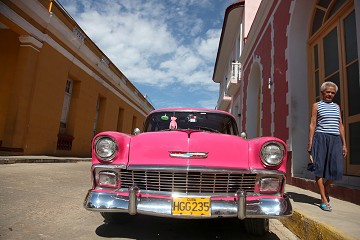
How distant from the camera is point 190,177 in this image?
8.42 ft

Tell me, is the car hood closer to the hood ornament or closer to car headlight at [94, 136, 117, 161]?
the hood ornament

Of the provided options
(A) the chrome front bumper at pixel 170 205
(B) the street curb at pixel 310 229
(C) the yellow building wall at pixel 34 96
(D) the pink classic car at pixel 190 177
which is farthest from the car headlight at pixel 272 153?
(C) the yellow building wall at pixel 34 96

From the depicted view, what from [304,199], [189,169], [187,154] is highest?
[187,154]

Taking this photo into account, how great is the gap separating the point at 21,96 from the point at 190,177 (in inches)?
309

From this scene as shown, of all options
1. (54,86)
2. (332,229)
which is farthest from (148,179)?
(54,86)

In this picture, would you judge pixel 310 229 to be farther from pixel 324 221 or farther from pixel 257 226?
pixel 257 226

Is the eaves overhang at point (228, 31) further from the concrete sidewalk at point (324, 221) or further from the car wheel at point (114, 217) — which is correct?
the car wheel at point (114, 217)

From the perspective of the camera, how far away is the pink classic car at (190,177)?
244 centimetres

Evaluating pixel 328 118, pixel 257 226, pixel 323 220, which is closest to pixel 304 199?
pixel 328 118

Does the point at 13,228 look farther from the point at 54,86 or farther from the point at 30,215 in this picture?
the point at 54,86

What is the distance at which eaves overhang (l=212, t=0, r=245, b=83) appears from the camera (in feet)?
47.2

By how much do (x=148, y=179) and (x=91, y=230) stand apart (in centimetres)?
82

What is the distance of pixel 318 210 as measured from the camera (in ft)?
11.2

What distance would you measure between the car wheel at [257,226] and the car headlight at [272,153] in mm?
575
